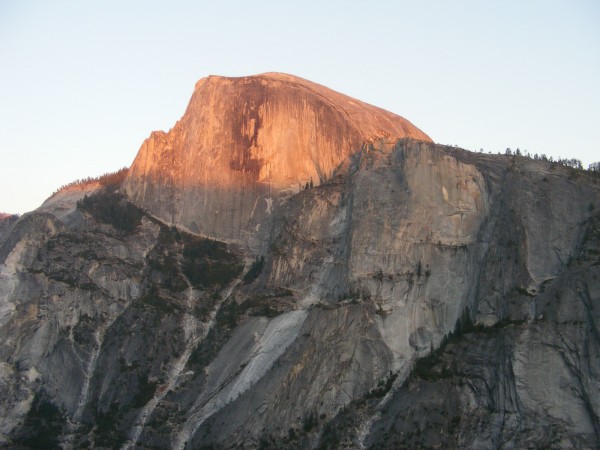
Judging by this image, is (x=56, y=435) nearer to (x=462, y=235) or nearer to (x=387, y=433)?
(x=387, y=433)

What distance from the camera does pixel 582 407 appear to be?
302 ft

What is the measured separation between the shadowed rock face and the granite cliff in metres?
0.20

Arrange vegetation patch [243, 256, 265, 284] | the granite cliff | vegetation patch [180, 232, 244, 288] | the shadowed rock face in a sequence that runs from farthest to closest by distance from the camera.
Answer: the shadowed rock face, vegetation patch [180, 232, 244, 288], vegetation patch [243, 256, 265, 284], the granite cliff

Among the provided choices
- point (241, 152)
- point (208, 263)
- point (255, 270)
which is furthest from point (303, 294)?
point (241, 152)

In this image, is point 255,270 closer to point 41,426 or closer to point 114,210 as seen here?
point 114,210

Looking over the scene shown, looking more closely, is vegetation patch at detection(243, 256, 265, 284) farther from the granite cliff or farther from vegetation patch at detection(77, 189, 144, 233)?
vegetation patch at detection(77, 189, 144, 233)

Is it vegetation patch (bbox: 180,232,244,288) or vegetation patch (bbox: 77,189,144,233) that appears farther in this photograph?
vegetation patch (bbox: 77,189,144,233)

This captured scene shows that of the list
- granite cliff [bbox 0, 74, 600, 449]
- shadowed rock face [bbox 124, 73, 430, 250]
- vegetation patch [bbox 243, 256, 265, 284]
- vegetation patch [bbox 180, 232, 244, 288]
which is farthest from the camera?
shadowed rock face [bbox 124, 73, 430, 250]

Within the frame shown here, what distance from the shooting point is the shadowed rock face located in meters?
123

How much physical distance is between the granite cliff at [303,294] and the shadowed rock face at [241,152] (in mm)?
202

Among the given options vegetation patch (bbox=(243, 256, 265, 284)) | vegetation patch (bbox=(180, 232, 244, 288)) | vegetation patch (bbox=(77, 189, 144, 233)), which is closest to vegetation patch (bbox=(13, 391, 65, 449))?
vegetation patch (bbox=(180, 232, 244, 288))

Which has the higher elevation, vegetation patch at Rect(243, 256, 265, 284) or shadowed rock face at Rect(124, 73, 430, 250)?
shadowed rock face at Rect(124, 73, 430, 250)

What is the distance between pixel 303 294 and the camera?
112 meters

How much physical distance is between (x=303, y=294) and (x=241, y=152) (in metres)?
18.7
